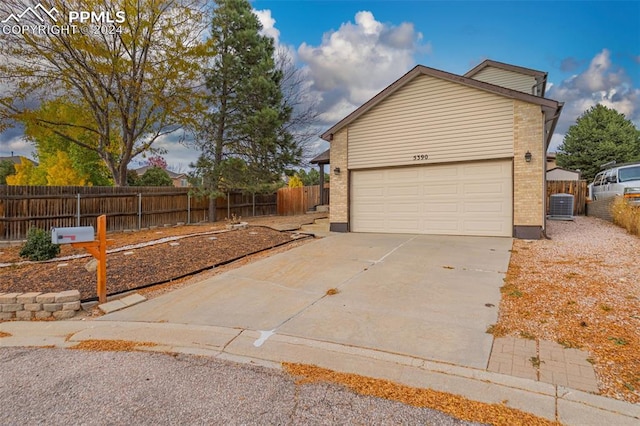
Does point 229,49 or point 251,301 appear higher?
point 229,49

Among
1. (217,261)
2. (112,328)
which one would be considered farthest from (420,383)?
(217,261)

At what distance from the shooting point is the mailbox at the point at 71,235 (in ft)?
14.9

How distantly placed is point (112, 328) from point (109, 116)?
48.9 ft

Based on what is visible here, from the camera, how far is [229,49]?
1655 cm

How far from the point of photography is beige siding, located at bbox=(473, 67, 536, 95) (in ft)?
46.0

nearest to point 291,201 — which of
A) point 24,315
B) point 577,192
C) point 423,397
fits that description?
point 577,192

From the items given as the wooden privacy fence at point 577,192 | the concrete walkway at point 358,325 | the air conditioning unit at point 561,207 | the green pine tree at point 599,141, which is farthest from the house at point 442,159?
the green pine tree at point 599,141

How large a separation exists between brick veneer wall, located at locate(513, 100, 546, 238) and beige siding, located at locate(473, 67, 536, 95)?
20.2 ft

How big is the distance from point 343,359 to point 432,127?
869 centimetres

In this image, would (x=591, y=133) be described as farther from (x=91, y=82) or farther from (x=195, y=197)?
(x=91, y=82)

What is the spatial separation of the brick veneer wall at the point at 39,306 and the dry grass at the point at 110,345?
1259 mm

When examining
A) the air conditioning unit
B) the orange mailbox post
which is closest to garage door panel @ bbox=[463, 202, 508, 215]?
the air conditioning unit

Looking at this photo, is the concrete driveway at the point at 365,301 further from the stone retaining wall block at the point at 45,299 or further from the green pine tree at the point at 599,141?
the green pine tree at the point at 599,141

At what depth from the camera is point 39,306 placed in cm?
471
